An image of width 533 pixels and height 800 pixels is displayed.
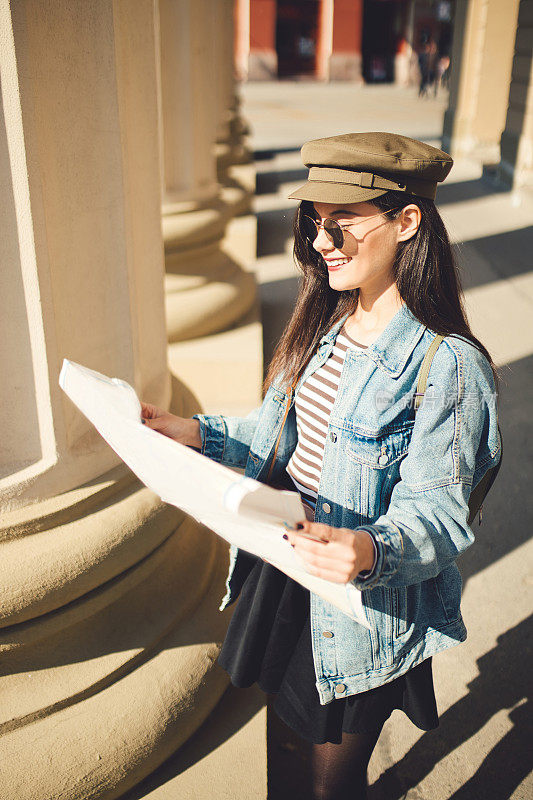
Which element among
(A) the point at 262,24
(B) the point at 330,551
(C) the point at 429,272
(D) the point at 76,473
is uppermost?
(A) the point at 262,24

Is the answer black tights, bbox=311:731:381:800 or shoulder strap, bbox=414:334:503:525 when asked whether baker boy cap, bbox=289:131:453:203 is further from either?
black tights, bbox=311:731:381:800

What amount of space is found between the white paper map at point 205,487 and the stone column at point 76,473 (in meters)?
0.46

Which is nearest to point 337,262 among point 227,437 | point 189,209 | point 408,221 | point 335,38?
point 408,221

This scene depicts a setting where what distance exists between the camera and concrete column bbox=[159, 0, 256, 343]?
191 inches

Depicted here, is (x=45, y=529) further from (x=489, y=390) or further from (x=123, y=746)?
(x=489, y=390)

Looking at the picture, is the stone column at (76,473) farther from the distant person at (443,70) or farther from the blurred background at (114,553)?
the distant person at (443,70)

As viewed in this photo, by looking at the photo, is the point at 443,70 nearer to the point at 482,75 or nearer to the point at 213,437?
the point at 482,75

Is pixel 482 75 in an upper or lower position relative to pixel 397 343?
upper

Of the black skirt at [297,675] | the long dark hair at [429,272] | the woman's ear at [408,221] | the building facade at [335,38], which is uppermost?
the building facade at [335,38]

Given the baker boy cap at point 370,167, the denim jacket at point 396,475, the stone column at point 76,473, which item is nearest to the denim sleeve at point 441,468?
the denim jacket at point 396,475

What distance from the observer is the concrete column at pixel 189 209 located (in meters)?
4.86

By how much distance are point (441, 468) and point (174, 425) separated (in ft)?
2.52

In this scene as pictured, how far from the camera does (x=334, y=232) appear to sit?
5.54 ft

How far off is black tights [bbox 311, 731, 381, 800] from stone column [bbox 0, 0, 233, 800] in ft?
1.82
